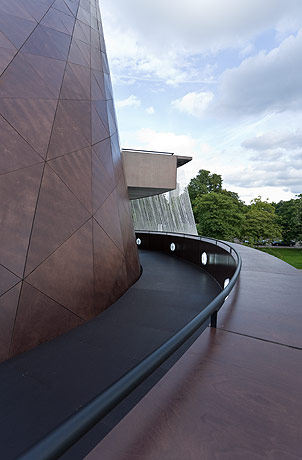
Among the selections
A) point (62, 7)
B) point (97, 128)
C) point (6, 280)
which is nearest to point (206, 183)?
point (62, 7)

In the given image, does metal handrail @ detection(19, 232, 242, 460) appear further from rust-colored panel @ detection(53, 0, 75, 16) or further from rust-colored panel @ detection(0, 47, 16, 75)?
rust-colored panel @ detection(53, 0, 75, 16)

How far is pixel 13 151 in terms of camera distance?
5863 mm

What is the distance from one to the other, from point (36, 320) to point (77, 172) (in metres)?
4.00

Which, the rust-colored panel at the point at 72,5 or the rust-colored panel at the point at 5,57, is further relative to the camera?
the rust-colored panel at the point at 72,5

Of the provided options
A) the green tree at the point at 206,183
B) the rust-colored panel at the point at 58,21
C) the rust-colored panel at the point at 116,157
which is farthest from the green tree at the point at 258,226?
the rust-colored panel at the point at 58,21

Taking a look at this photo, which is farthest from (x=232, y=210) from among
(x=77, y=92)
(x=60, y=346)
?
(x=60, y=346)

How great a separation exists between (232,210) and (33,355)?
3388cm

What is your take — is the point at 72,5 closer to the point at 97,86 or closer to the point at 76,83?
the point at 97,86

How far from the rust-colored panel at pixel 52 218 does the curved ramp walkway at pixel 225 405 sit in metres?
4.27

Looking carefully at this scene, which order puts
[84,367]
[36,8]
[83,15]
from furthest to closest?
[83,15], [36,8], [84,367]

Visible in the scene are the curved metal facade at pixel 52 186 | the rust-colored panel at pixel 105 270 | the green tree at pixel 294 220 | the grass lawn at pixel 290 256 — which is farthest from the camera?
the green tree at pixel 294 220

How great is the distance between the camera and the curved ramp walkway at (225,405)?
160 centimetres

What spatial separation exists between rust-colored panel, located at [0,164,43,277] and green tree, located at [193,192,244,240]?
31084 mm

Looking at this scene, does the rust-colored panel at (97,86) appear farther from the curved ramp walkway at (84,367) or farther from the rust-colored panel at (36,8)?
the curved ramp walkway at (84,367)
